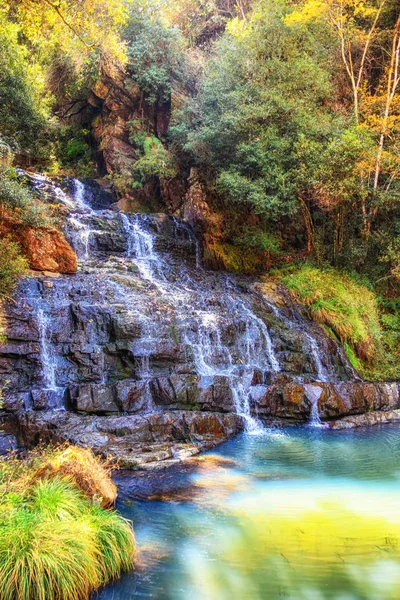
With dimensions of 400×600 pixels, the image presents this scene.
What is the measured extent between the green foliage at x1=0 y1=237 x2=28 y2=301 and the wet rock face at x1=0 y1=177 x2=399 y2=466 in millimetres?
365

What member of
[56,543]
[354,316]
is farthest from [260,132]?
[56,543]

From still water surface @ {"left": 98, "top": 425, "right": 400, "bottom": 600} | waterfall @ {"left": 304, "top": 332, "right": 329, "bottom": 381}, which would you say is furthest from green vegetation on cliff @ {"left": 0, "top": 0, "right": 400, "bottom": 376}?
still water surface @ {"left": 98, "top": 425, "right": 400, "bottom": 600}

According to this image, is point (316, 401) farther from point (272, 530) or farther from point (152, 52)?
point (152, 52)

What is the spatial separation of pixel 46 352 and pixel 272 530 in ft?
23.0

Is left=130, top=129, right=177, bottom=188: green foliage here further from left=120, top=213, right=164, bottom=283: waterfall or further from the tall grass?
the tall grass

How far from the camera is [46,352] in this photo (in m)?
10.3

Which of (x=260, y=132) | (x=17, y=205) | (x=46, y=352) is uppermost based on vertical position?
(x=260, y=132)

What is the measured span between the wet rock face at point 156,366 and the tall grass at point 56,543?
10.3 ft

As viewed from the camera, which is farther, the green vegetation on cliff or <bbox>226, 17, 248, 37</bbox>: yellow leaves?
<bbox>226, 17, 248, 37</bbox>: yellow leaves

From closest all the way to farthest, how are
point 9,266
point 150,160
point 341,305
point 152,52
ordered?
point 9,266 → point 341,305 → point 150,160 → point 152,52

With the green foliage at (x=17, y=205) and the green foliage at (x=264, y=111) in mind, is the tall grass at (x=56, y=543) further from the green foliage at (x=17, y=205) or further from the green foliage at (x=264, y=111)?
the green foliage at (x=264, y=111)

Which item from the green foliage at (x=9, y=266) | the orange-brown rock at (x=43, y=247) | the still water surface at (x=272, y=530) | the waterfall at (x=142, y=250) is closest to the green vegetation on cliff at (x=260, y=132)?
the orange-brown rock at (x=43, y=247)

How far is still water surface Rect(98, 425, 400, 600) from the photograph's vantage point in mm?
4348

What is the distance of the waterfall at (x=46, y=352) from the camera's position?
9891 mm
